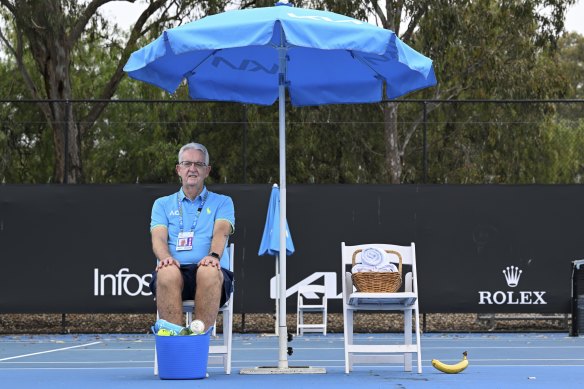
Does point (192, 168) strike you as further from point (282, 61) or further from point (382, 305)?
point (382, 305)

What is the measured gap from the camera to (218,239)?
7.22m

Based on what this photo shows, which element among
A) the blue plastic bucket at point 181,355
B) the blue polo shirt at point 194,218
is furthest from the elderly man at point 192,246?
the blue plastic bucket at point 181,355

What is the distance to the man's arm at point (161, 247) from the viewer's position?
6.97 metres

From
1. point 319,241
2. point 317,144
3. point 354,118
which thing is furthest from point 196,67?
point 354,118

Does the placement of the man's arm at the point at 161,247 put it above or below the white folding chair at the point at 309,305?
above

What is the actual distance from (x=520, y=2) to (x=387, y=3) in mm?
3482

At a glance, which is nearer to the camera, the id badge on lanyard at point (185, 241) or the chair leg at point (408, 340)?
the id badge on lanyard at point (185, 241)

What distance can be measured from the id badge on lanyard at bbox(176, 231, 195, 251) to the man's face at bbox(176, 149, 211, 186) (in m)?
0.34

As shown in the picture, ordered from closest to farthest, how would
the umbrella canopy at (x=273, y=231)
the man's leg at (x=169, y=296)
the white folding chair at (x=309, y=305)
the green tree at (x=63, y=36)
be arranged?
the man's leg at (x=169, y=296) < the umbrella canopy at (x=273, y=231) < the white folding chair at (x=309, y=305) < the green tree at (x=63, y=36)

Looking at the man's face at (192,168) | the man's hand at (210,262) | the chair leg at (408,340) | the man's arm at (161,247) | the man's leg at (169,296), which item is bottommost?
the chair leg at (408,340)

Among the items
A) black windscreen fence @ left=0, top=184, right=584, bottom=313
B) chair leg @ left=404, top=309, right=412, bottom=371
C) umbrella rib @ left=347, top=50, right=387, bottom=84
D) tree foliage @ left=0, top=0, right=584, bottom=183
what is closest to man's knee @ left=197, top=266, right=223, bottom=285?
chair leg @ left=404, top=309, right=412, bottom=371

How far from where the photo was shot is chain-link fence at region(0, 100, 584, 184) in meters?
20.6

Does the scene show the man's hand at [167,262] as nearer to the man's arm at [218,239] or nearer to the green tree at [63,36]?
the man's arm at [218,239]

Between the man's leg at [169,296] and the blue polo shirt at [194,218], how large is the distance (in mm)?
346
